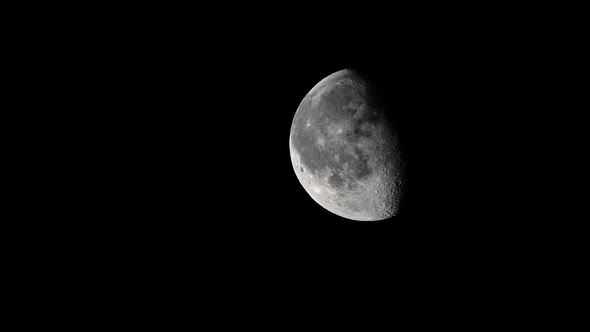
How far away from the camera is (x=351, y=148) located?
3.08 m

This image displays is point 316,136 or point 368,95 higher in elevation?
point 368,95

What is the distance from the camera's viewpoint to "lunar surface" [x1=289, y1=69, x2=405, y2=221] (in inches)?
122

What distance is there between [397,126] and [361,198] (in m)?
0.73

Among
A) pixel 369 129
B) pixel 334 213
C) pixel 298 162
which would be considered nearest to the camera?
pixel 369 129

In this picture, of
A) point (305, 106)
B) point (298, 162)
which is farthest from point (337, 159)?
point (305, 106)

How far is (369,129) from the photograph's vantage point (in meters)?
3.08

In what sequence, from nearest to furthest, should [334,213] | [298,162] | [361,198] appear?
[361,198]
[298,162]
[334,213]

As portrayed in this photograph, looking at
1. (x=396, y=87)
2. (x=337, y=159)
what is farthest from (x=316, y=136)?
(x=396, y=87)

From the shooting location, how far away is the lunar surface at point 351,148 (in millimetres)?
3090

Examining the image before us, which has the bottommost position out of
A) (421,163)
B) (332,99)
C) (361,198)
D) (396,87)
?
(361,198)

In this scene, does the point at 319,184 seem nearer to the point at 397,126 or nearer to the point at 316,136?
the point at 316,136

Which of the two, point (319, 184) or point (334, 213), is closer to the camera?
point (319, 184)

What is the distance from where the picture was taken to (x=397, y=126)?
10.1 ft

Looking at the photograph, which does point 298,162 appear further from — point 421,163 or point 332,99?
point 421,163
